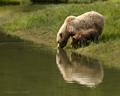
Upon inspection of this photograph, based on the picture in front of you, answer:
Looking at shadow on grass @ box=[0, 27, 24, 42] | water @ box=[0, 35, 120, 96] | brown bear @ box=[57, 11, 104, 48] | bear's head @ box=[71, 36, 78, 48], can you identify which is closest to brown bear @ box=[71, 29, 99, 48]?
bear's head @ box=[71, 36, 78, 48]

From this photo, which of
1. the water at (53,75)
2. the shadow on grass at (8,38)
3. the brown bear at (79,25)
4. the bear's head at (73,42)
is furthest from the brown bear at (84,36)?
the shadow on grass at (8,38)

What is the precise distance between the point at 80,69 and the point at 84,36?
10.5ft

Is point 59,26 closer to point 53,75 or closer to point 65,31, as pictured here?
point 65,31

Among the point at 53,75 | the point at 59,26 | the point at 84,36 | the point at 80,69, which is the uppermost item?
the point at 53,75

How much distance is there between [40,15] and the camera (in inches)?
828

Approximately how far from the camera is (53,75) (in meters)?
10.2

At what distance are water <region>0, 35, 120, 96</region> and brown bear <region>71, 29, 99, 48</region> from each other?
2.17 ft

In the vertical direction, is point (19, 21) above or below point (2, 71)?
below

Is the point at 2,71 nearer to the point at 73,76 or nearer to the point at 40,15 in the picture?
the point at 73,76

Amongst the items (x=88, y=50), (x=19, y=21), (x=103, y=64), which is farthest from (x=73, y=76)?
(x=19, y=21)

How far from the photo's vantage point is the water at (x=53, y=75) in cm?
844

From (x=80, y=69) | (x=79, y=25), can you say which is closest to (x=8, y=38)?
(x=79, y=25)

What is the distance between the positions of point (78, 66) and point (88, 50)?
2251mm

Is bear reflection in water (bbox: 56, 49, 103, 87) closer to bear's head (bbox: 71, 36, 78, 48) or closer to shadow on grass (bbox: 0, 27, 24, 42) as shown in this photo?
bear's head (bbox: 71, 36, 78, 48)
